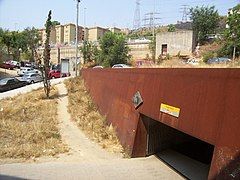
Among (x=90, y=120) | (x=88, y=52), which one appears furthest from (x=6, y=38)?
(x=90, y=120)

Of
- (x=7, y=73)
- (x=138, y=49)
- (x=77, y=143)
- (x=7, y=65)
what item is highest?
(x=138, y=49)

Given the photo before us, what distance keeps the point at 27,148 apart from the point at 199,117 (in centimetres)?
868

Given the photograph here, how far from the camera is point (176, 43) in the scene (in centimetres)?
4941

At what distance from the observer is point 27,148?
49.9 feet

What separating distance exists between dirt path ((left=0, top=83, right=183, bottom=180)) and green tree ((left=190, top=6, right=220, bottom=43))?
134 feet

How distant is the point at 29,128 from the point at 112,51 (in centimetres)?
3228

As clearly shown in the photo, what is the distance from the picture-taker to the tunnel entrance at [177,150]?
42.6 ft

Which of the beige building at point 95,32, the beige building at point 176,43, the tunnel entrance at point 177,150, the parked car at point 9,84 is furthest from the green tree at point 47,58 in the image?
the beige building at point 95,32

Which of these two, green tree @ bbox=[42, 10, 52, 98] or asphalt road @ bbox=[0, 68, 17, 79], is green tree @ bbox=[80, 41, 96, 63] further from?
green tree @ bbox=[42, 10, 52, 98]

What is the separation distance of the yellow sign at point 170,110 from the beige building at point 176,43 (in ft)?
121

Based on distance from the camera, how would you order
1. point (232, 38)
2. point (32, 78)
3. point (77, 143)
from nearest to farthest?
point (77, 143)
point (232, 38)
point (32, 78)

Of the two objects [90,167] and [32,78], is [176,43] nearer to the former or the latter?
[32,78]

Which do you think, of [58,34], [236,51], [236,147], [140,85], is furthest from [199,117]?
[58,34]

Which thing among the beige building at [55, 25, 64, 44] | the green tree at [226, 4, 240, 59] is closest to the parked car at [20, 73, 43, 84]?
the green tree at [226, 4, 240, 59]
